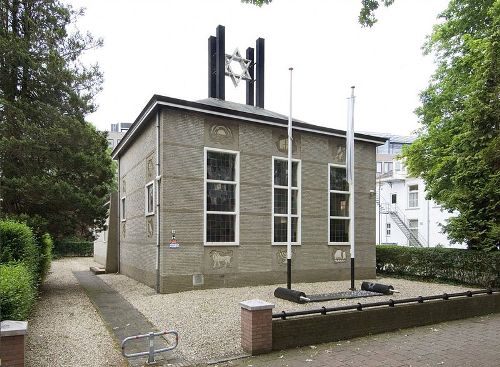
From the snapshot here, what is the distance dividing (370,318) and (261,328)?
2505 mm

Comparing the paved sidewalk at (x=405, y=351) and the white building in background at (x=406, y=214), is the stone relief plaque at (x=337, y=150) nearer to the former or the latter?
the paved sidewalk at (x=405, y=351)

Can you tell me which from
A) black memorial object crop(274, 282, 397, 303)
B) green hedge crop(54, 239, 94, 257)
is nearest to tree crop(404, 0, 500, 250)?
black memorial object crop(274, 282, 397, 303)

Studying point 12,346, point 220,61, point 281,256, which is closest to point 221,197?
point 281,256

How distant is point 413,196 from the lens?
36.1m

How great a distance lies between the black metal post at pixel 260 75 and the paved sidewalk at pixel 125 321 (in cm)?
995

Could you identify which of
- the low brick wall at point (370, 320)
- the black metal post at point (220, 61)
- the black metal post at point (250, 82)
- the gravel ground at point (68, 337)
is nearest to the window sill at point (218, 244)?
the gravel ground at point (68, 337)

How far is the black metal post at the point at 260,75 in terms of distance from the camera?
18375 mm

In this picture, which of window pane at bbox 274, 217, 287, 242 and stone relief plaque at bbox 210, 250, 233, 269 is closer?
stone relief plaque at bbox 210, 250, 233, 269

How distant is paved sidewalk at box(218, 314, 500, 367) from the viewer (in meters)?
6.28

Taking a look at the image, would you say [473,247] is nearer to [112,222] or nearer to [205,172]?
[205,172]

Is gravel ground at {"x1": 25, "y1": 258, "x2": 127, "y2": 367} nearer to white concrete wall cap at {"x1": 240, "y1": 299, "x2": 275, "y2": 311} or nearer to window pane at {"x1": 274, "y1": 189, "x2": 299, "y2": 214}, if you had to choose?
white concrete wall cap at {"x1": 240, "y1": 299, "x2": 275, "y2": 311}

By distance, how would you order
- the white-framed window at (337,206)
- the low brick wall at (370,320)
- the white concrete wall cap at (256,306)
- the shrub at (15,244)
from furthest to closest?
the white-framed window at (337,206)
the shrub at (15,244)
the low brick wall at (370,320)
the white concrete wall cap at (256,306)

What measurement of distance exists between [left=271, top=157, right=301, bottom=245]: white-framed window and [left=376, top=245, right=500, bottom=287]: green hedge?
19.8 feet

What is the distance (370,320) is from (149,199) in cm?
910
